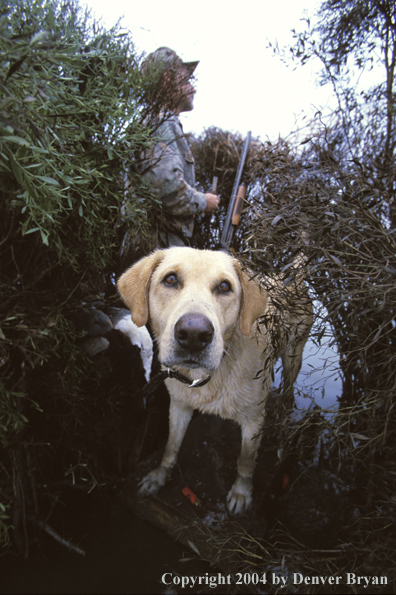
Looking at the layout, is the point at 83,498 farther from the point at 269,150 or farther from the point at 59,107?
the point at 269,150

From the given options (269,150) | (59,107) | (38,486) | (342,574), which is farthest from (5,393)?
(269,150)

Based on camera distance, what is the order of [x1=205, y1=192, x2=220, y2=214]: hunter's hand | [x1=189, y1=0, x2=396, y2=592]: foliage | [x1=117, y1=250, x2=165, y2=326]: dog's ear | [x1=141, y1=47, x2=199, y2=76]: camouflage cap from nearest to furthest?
[x1=189, y1=0, x2=396, y2=592]: foliage
[x1=117, y1=250, x2=165, y2=326]: dog's ear
[x1=141, y1=47, x2=199, y2=76]: camouflage cap
[x1=205, y1=192, x2=220, y2=214]: hunter's hand

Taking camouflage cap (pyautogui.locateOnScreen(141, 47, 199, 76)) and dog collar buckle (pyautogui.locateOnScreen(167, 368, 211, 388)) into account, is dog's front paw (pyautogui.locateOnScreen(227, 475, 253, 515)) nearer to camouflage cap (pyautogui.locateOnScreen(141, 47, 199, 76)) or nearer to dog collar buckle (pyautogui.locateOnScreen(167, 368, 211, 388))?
dog collar buckle (pyautogui.locateOnScreen(167, 368, 211, 388))

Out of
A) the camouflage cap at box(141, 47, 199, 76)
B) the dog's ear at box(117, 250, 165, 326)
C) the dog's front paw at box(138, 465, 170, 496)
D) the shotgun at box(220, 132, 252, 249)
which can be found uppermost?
the camouflage cap at box(141, 47, 199, 76)

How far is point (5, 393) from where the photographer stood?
5.85 feet

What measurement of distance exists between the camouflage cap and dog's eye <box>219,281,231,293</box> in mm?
2069

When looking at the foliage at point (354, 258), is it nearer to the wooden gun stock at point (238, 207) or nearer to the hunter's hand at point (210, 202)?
the wooden gun stock at point (238, 207)

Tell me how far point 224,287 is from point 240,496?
1.63 m

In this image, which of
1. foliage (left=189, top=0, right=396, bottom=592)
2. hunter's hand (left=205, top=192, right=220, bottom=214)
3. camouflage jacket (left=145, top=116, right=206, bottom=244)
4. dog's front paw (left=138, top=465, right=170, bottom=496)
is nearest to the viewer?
foliage (left=189, top=0, right=396, bottom=592)

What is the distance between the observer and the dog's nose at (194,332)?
1.57 metres

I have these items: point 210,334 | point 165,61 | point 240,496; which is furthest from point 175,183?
point 240,496

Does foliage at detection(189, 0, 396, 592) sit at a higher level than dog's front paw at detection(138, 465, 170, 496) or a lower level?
higher

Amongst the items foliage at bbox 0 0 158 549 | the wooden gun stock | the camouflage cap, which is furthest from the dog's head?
the wooden gun stock

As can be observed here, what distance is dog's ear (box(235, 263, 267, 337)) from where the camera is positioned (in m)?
2.09
